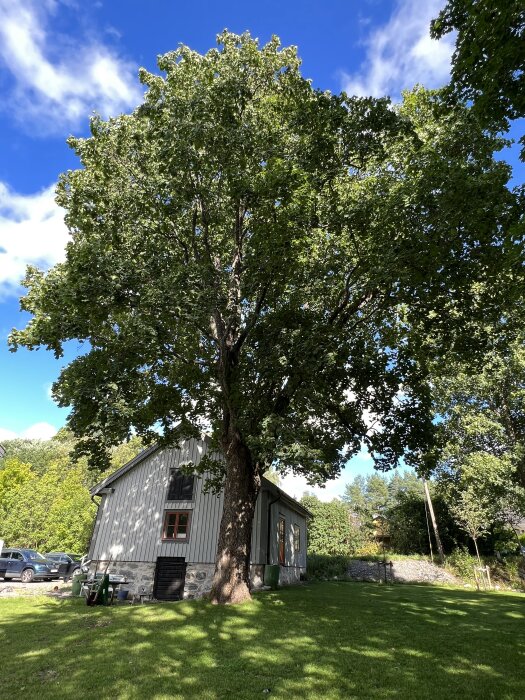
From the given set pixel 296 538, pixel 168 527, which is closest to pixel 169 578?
pixel 168 527

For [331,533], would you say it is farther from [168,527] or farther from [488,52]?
[488,52]

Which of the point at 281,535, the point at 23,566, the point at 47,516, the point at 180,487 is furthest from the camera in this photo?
the point at 47,516

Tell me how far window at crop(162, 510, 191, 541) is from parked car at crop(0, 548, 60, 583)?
10.1m

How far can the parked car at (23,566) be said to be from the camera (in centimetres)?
2347

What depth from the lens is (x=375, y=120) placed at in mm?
11203

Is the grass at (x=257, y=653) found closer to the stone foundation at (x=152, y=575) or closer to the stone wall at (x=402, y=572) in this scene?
the stone foundation at (x=152, y=575)

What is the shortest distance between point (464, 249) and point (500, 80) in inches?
201

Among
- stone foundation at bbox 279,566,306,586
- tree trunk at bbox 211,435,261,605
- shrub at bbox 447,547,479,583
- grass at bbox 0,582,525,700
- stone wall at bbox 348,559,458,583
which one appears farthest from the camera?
shrub at bbox 447,547,479,583

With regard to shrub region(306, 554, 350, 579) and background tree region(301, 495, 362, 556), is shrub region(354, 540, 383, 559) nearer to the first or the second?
background tree region(301, 495, 362, 556)

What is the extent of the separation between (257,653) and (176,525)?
12.6 m

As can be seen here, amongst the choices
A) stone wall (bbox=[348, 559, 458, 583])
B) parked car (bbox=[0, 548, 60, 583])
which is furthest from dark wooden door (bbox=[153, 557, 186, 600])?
stone wall (bbox=[348, 559, 458, 583])

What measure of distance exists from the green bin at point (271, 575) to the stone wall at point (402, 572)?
1004 centimetres

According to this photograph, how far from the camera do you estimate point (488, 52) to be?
24.0 feet

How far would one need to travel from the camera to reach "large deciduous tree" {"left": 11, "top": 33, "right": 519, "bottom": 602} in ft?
36.4
